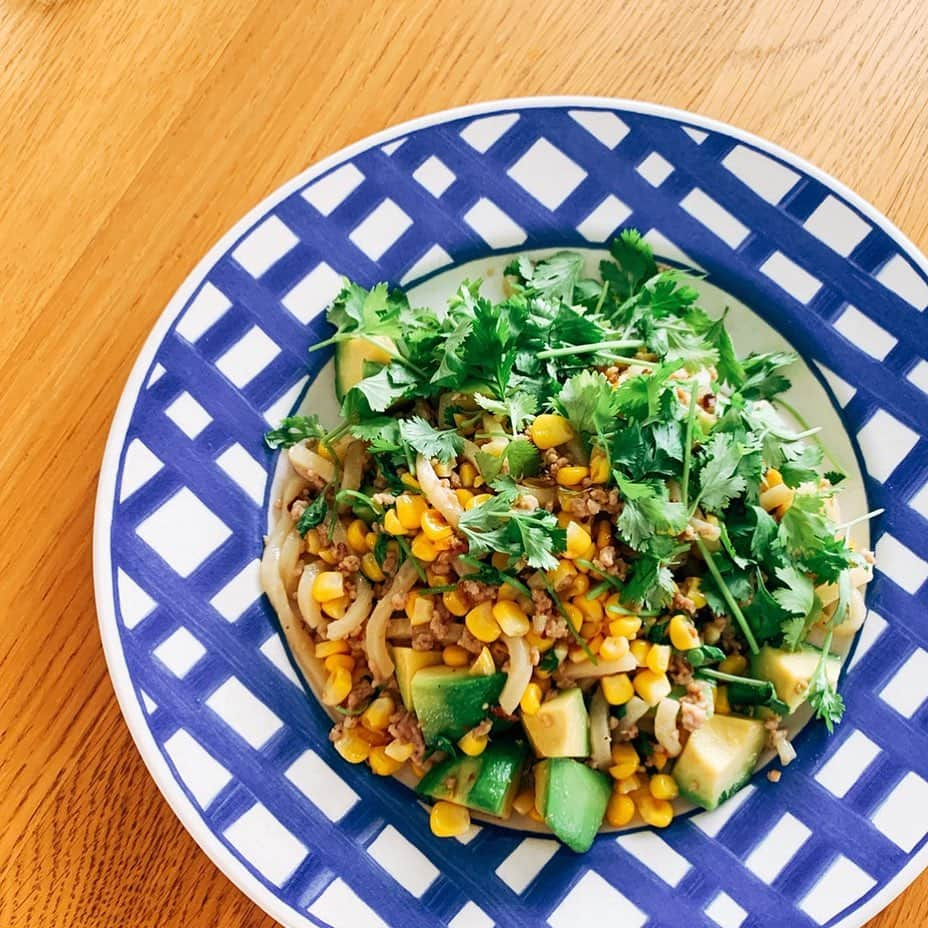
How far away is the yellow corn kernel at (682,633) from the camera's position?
9.32ft

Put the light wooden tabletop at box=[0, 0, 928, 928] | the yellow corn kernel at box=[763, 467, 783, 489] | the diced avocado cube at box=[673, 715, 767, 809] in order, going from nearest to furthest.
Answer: the diced avocado cube at box=[673, 715, 767, 809], the yellow corn kernel at box=[763, 467, 783, 489], the light wooden tabletop at box=[0, 0, 928, 928]

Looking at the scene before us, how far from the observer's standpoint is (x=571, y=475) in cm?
276

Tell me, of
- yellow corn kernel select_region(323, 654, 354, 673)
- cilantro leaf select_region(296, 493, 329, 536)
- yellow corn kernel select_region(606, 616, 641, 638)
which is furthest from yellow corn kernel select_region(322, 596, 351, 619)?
yellow corn kernel select_region(606, 616, 641, 638)

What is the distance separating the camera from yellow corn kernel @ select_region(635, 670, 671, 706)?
285 centimetres

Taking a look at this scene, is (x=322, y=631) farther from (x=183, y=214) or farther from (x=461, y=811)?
(x=183, y=214)

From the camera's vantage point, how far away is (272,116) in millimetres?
3404

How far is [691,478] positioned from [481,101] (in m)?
1.51

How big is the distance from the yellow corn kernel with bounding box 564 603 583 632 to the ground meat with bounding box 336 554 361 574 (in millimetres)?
634

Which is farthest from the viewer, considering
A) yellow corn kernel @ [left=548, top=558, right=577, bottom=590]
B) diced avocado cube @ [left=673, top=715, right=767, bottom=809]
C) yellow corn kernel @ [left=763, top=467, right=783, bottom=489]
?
yellow corn kernel @ [left=763, top=467, right=783, bottom=489]

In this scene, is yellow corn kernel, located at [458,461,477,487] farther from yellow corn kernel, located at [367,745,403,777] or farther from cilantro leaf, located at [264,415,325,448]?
yellow corn kernel, located at [367,745,403,777]

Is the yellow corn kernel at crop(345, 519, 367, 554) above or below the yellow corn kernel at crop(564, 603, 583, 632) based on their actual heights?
below

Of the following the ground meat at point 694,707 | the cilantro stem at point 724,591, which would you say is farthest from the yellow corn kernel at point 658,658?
the cilantro stem at point 724,591

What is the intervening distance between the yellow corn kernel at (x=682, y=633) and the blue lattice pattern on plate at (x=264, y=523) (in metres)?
0.47

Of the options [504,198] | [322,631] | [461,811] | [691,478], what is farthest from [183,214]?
[461,811]
